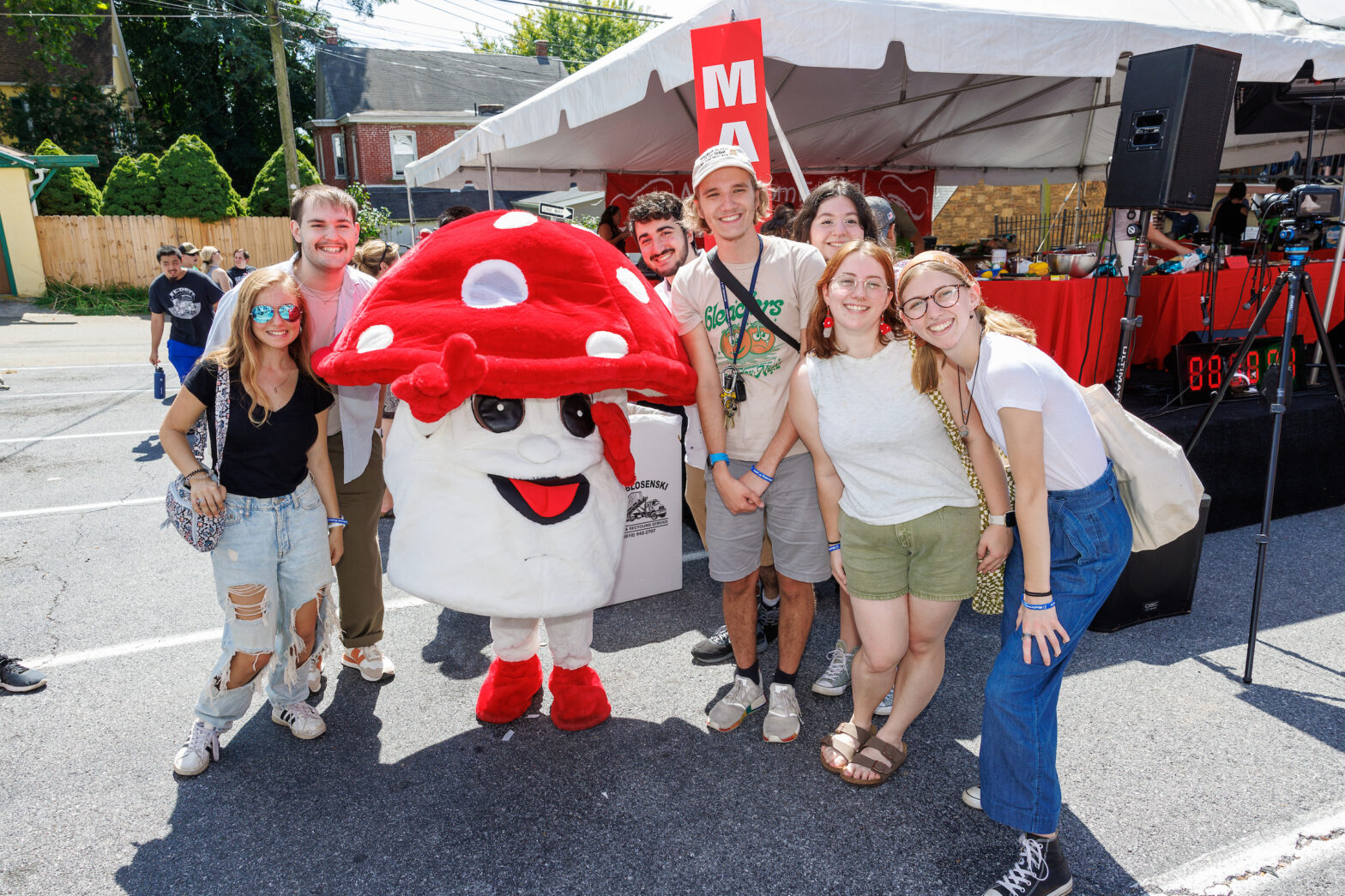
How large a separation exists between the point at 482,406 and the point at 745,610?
49.2 inches

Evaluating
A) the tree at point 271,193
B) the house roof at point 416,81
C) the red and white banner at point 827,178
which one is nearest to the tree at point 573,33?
the house roof at point 416,81

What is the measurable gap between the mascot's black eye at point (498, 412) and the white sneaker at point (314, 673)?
1313mm

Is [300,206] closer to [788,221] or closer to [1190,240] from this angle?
[788,221]

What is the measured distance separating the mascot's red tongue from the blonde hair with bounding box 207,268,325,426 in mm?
901

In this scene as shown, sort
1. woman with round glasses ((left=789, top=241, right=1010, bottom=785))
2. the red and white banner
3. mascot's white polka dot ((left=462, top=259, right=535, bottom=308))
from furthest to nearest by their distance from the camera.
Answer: the red and white banner → woman with round glasses ((left=789, top=241, right=1010, bottom=785)) → mascot's white polka dot ((left=462, top=259, right=535, bottom=308))

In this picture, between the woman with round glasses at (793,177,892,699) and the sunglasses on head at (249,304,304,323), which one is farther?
the woman with round glasses at (793,177,892,699)

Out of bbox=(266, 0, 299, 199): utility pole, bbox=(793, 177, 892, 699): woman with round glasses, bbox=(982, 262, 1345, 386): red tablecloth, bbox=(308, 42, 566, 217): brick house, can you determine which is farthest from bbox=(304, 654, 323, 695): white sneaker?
bbox=(308, 42, 566, 217): brick house

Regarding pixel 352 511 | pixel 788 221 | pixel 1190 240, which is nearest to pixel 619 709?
pixel 352 511

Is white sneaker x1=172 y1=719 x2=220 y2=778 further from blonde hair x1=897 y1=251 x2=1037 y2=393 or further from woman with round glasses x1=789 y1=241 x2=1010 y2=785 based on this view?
blonde hair x1=897 y1=251 x2=1037 y2=393

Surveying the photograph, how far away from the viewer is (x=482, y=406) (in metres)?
2.14

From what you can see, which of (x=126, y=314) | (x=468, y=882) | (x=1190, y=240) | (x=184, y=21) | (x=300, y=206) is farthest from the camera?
(x=184, y=21)

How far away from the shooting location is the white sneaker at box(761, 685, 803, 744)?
2.68 metres

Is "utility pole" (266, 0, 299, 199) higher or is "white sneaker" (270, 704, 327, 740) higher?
"utility pole" (266, 0, 299, 199)

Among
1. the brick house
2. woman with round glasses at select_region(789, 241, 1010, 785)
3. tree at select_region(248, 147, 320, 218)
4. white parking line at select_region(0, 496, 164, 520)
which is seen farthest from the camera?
the brick house
